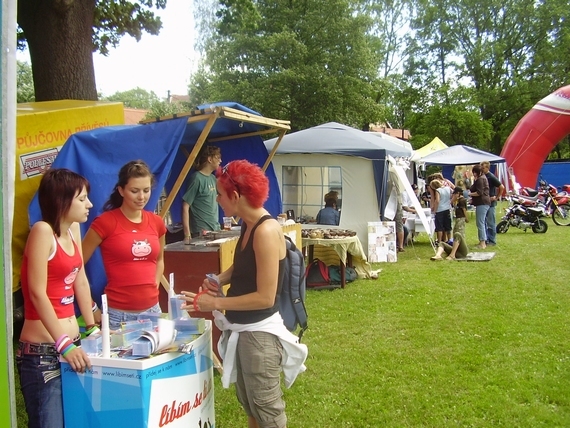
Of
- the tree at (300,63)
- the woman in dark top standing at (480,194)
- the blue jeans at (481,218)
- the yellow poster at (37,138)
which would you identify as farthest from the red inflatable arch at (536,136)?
the yellow poster at (37,138)

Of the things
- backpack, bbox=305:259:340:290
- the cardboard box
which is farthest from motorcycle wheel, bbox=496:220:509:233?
the cardboard box

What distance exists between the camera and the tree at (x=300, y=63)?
1988cm

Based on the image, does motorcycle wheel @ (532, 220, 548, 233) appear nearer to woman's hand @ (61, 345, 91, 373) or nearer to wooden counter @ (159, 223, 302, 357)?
wooden counter @ (159, 223, 302, 357)

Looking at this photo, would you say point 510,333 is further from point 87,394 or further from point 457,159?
point 457,159

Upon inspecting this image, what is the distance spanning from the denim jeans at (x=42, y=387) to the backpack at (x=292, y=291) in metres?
1.15

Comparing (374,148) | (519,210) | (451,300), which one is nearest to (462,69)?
(519,210)

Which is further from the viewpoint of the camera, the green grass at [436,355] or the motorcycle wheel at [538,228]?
the motorcycle wheel at [538,228]

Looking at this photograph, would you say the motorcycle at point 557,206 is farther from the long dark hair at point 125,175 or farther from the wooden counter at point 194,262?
the long dark hair at point 125,175

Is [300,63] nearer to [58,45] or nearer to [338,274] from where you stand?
[338,274]

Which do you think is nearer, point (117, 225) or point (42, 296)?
point (42, 296)

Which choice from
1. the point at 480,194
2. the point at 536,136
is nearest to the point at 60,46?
the point at 480,194

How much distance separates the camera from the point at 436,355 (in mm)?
4809

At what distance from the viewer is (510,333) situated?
536 cm

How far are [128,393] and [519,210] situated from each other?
13.2m
